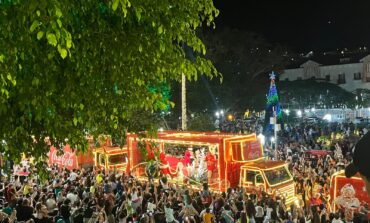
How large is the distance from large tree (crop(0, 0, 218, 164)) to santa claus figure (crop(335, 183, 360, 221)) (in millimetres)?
9686

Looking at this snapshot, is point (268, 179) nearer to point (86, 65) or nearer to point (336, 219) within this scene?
point (336, 219)

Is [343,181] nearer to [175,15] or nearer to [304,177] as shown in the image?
[304,177]

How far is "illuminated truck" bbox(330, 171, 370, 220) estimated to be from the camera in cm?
1277

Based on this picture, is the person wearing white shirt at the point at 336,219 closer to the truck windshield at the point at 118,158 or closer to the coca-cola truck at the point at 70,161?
the truck windshield at the point at 118,158

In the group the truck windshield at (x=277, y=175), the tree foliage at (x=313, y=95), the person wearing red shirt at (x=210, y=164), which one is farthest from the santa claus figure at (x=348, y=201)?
the tree foliage at (x=313, y=95)

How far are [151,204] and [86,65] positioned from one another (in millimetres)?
8064

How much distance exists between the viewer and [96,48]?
4.71 metres

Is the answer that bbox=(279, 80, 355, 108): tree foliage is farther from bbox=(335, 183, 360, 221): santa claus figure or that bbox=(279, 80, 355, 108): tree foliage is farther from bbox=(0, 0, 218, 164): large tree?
bbox=(0, 0, 218, 164): large tree

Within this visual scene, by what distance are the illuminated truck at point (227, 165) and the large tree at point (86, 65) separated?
10080mm

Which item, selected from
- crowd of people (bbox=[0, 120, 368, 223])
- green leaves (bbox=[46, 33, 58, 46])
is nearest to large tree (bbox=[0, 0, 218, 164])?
green leaves (bbox=[46, 33, 58, 46])

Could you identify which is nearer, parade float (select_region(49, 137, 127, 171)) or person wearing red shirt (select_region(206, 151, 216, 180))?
person wearing red shirt (select_region(206, 151, 216, 180))

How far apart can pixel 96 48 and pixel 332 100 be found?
58.4 metres

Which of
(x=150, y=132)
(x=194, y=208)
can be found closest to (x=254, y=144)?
(x=194, y=208)

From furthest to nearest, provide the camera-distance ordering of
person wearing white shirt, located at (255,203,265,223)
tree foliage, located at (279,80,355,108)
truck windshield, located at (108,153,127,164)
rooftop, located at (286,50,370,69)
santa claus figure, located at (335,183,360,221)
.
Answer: rooftop, located at (286,50,370,69) → tree foliage, located at (279,80,355,108) → truck windshield, located at (108,153,127,164) → santa claus figure, located at (335,183,360,221) → person wearing white shirt, located at (255,203,265,223)
